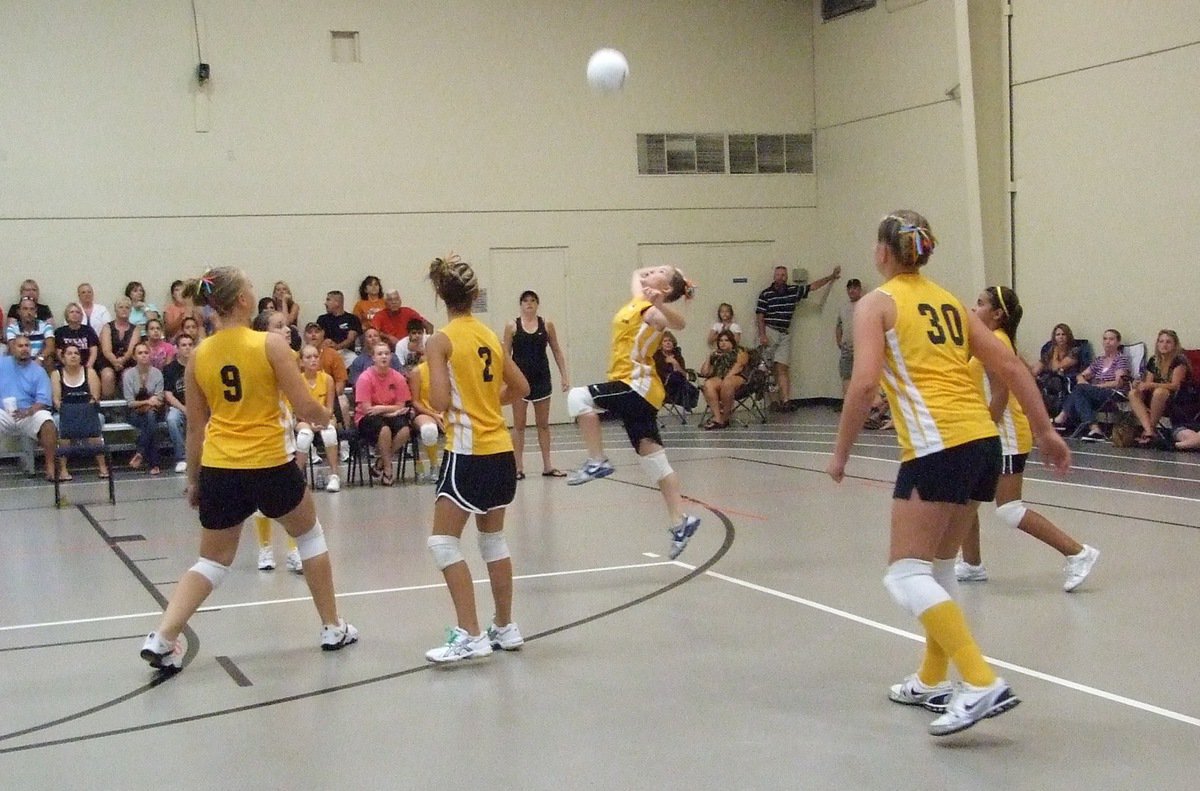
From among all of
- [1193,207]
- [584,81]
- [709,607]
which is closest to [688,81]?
[584,81]

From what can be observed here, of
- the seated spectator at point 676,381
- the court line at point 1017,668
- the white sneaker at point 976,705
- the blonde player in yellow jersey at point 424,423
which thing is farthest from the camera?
the seated spectator at point 676,381

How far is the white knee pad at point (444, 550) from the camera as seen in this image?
5.71 meters

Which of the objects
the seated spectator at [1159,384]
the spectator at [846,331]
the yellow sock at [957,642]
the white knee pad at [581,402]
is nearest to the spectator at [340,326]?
the spectator at [846,331]

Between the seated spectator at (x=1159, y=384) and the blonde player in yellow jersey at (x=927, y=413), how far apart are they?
31.7 ft

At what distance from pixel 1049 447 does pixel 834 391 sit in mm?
15993

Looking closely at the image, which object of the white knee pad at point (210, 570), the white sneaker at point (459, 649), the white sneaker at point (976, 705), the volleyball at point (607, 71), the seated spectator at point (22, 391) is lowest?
the white sneaker at point (459, 649)

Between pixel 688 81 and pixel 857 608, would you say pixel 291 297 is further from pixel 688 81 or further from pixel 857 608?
pixel 857 608

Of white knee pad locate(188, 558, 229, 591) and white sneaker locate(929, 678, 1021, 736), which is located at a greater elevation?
white knee pad locate(188, 558, 229, 591)

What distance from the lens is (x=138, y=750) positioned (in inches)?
186

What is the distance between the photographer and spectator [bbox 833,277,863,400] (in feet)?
62.4

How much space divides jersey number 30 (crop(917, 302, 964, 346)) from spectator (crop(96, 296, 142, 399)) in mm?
12698

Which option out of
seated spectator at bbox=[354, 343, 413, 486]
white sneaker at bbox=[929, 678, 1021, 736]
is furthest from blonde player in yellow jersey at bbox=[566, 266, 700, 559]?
seated spectator at bbox=[354, 343, 413, 486]

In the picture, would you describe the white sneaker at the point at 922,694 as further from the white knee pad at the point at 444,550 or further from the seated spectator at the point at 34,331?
the seated spectator at the point at 34,331

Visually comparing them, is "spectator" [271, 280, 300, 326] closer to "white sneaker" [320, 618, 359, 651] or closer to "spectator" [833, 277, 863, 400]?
"spectator" [833, 277, 863, 400]
